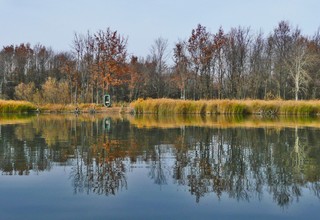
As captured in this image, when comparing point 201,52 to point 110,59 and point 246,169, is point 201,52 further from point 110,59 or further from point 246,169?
point 246,169

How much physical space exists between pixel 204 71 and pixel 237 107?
65.6ft

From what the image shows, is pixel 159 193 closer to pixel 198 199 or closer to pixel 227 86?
pixel 198 199

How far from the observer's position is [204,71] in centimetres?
5028

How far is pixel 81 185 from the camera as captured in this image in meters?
5.94

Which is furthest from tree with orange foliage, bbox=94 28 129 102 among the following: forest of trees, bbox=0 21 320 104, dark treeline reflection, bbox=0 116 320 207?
dark treeline reflection, bbox=0 116 320 207

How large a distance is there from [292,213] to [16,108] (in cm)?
3582

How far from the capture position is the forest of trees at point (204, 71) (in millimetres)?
43000

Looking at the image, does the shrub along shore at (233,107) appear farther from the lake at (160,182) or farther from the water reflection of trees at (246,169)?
the lake at (160,182)

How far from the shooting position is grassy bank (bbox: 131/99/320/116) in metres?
30.7

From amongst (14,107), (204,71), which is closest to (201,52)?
(204,71)

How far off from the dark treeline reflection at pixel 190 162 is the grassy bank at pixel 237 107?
749 inches

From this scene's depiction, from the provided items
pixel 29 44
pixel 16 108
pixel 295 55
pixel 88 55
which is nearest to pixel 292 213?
pixel 16 108

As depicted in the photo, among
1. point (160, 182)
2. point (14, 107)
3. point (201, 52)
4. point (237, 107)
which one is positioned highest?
point (201, 52)

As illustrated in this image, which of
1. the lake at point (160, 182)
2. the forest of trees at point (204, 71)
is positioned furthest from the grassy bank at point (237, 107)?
the lake at point (160, 182)
